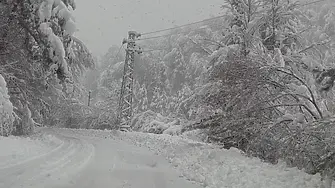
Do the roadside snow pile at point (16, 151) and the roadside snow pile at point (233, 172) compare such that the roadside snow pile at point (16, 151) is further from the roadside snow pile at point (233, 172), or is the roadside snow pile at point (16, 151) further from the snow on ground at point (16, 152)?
the roadside snow pile at point (233, 172)

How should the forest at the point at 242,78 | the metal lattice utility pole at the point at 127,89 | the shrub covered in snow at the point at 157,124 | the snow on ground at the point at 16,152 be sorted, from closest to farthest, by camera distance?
the forest at the point at 242,78 → the snow on ground at the point at 16,152 → the metal lattice utility pole at the point at 127,89 → the shrub covered in snow at the point at 157,124

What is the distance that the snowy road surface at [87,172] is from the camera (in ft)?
27.6

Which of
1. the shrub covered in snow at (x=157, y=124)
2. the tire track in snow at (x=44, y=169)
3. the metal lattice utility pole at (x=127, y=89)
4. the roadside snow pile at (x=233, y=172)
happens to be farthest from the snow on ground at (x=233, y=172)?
the metal lattice utility pole at (x=127, y=89)

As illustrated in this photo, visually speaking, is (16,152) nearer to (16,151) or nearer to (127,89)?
(16,151)

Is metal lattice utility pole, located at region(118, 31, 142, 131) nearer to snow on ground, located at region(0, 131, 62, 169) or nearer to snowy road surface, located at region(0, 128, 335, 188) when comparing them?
snowy road surface, located at region(0, 128, 335, 188)

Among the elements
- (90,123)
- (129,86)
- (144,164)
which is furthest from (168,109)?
(144,164)

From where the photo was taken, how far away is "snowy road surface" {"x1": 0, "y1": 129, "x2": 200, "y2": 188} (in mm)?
8422

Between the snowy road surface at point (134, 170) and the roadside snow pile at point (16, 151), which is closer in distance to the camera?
the snowy road surface at point (134, 170)

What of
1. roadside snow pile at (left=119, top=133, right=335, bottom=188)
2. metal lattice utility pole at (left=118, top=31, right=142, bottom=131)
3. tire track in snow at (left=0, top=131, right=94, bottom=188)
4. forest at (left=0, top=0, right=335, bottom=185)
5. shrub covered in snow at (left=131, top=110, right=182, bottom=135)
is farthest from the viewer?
shrub covered in snow at (left=131, top=110, right=182, bottom=135)

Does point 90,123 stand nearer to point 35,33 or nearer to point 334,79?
point 35,33

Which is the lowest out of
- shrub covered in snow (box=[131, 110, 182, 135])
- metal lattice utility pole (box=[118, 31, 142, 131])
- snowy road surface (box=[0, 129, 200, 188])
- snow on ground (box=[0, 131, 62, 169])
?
snowy road surface (box=[0, 129, 200, 188])

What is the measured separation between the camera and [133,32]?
91.7ft

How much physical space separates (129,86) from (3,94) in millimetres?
19911

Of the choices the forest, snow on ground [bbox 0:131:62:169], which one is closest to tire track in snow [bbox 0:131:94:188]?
snow on ground [bbox 0:131:62:169]
